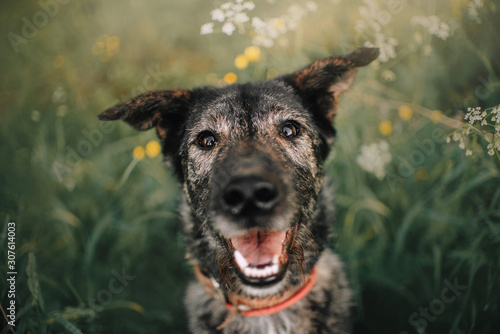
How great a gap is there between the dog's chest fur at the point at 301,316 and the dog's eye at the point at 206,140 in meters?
1.51

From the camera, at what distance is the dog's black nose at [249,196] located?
1.78 metres

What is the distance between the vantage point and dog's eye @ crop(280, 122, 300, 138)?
258cm

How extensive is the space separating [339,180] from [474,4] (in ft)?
7.65

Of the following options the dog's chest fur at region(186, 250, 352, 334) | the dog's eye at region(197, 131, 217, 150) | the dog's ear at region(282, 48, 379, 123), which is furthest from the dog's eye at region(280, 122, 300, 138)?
the dog's chest fur at region(186, 250, 352, 334)

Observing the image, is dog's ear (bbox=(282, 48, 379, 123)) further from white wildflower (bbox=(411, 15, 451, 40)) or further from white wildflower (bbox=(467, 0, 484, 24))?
white wildflower (bbox=(467, 0, 484, 24))

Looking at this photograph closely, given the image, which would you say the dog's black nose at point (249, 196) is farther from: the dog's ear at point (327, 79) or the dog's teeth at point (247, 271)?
the dog's ear at point (327, 79)

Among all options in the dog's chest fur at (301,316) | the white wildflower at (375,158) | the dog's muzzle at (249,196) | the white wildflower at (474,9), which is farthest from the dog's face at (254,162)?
the white wildflower at (474,9)

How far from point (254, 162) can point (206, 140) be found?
2.57 ft

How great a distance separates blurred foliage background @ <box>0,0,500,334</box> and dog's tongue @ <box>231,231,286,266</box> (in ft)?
4.33

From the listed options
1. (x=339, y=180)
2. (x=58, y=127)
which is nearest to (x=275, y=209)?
(x=339, y=180)

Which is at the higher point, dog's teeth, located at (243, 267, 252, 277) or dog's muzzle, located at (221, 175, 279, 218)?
dog's muzzle, located at (221, 175, 279, 218)

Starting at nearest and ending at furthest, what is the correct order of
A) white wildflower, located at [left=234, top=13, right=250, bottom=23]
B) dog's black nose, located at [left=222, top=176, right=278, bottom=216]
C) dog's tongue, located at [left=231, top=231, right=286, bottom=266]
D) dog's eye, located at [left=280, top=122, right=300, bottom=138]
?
dog's black nose, located at [left=222, top=176, right=278, bottom=216] < dog's tongue, located at [left=231, top=231, right=286, bottom=266] < dog's eye, located at [left=280, top=122, right=300, bottom=138] < white wildflower, located at [left=234, top=13, right=250, bottom=23]

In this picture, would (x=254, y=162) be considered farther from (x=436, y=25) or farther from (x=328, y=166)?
(x=436, y=25)

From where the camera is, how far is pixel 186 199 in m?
2.85
